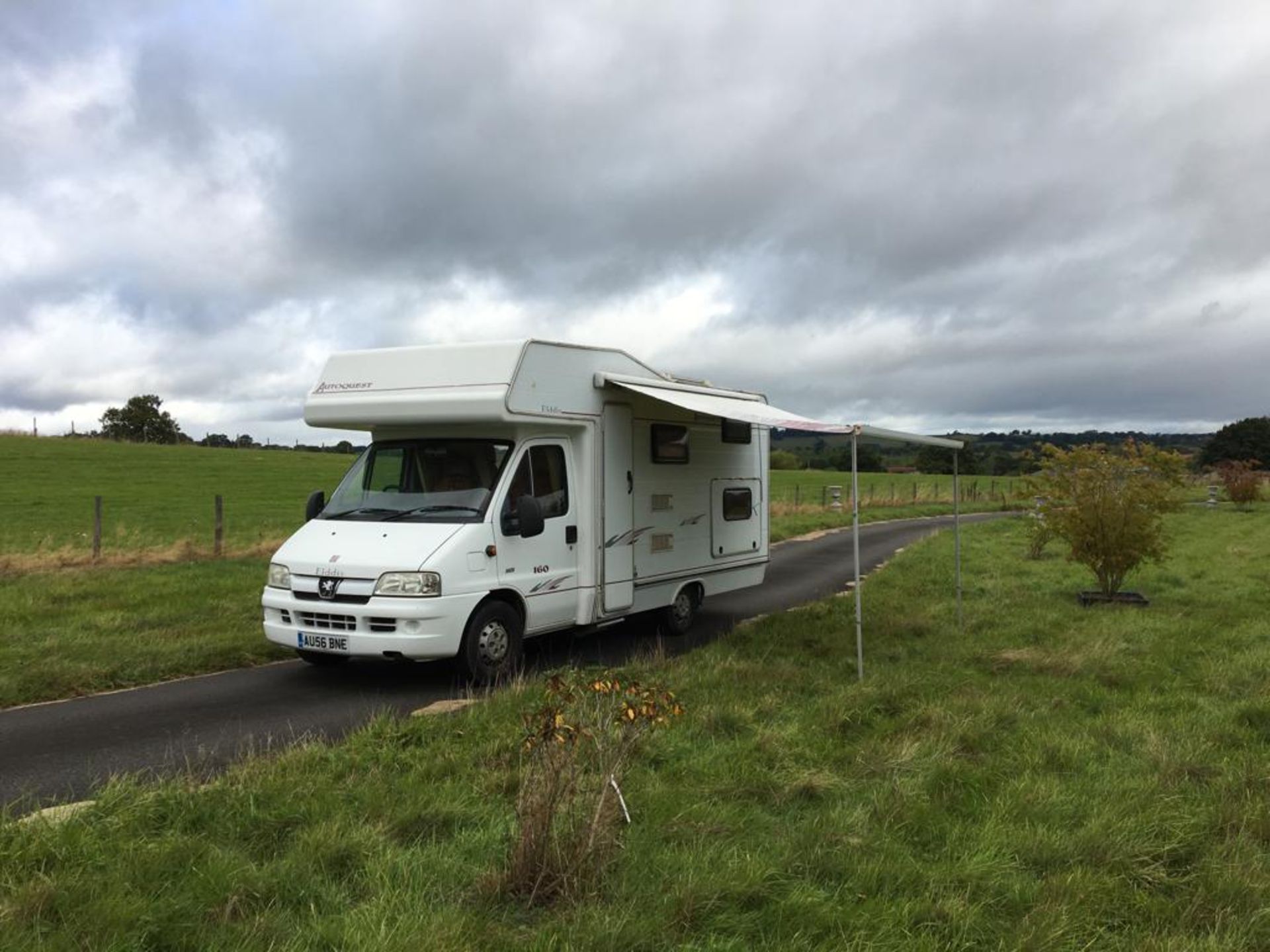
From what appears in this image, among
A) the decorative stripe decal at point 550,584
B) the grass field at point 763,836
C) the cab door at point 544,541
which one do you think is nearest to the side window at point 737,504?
the cab door at point 544,541

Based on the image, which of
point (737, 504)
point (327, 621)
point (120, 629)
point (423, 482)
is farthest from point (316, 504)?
point (737, 504)

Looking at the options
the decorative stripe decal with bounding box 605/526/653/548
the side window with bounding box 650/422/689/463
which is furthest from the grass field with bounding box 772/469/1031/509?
the decorative stripe decal with bounding box 605/526/653/548

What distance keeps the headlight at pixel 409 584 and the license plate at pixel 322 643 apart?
0.52 meters

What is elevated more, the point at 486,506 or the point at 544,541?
the point at 486,506

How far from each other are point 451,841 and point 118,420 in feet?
347

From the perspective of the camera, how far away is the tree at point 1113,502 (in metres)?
11.8

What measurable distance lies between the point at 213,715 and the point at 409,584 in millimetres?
1665

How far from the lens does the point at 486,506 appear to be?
25.1 feet

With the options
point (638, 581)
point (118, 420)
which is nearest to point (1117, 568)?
point (638, 581)

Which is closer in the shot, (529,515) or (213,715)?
(213,715)

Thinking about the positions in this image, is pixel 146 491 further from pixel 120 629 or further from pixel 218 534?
pixel 120 629

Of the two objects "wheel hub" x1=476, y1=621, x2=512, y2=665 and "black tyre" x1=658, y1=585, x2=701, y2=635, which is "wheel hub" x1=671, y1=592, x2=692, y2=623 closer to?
"black tyre" x1=658, y1=585, x2=701, y2=635

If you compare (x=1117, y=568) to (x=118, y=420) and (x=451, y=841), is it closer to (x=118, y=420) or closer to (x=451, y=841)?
(x=451, y=841)

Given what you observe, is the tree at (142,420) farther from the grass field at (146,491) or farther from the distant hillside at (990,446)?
the distant hillside at (990,446)
